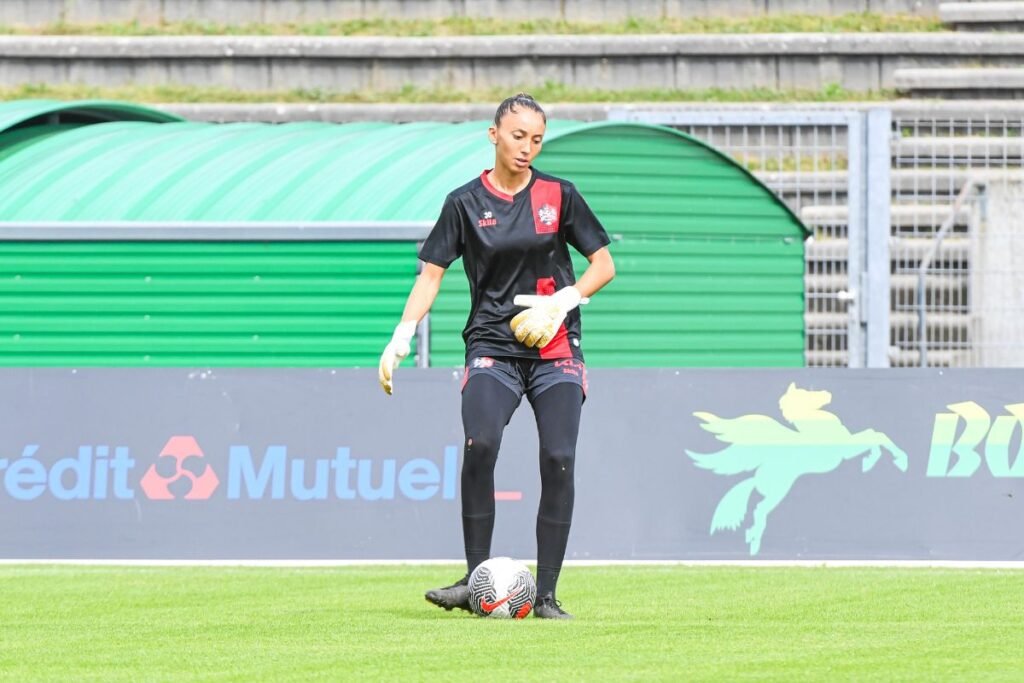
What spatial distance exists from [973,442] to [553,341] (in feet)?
15.3

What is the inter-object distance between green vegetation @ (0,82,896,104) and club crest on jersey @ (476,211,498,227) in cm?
1404

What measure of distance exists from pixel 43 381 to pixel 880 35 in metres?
12.3

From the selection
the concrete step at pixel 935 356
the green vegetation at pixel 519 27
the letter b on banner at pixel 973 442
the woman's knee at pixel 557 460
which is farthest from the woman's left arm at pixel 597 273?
the green vegetation at pixel 519 27

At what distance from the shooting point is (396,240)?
14633 millimetres

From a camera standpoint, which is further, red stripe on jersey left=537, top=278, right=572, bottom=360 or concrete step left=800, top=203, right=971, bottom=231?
concrete step left=800, top=203, right=971, bottom=231

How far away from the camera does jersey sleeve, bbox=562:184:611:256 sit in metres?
7.46

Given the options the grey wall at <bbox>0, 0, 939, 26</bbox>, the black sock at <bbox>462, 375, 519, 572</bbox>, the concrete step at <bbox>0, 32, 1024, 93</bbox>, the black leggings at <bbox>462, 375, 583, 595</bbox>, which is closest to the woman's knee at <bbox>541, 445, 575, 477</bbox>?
the black leggings at <bbox>462, 375, 583, 595</bbox>

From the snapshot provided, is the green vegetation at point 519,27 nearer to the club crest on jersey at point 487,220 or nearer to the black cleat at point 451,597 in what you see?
the club crest on jersey at point 487,220

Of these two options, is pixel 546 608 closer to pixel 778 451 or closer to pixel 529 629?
pixel 529 629

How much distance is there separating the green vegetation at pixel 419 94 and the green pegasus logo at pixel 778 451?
33.2 feet

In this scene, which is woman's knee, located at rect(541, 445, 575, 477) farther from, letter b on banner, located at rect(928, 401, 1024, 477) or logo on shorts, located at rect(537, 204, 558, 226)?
letter b on banner, located at rect(928, 401, 1024, 477)

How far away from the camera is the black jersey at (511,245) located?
741 cm

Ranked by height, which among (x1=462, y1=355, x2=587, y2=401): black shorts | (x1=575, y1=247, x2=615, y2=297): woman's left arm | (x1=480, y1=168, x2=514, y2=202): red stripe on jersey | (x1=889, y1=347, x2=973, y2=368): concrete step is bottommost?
(x1=889, y1=347, x2=973, y2=368): concrete step

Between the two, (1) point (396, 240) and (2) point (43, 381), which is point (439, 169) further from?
(2) point (43, 381)
